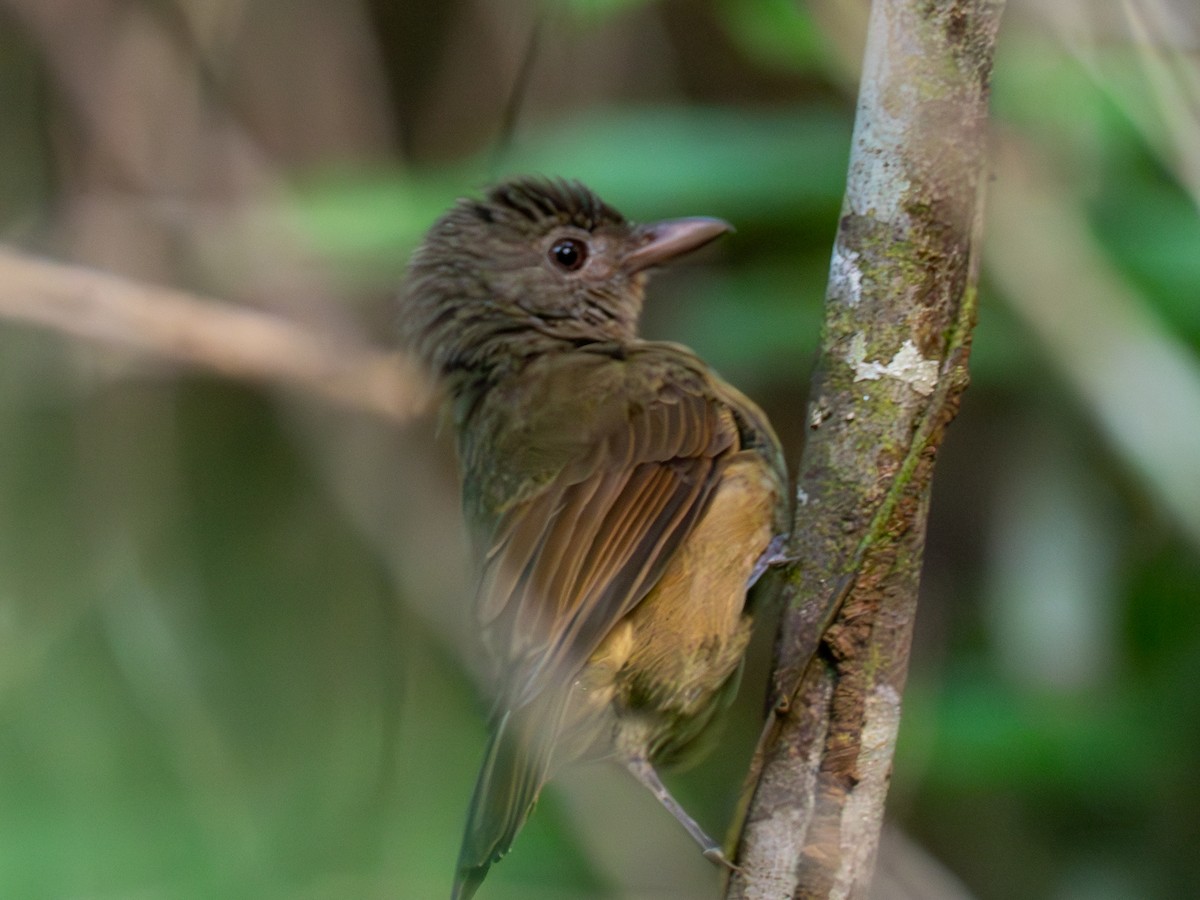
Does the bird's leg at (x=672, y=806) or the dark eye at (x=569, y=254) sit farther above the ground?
the dark eye at (x=569, y=254)

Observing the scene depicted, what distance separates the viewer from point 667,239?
3.62 metres

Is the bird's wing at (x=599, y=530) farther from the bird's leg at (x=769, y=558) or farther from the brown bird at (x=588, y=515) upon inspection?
the bird's leg at (x=769, y=558)

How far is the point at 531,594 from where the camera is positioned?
285 centimetres

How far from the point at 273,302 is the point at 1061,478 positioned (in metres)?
3.24

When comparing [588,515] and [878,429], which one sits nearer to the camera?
[878,429]

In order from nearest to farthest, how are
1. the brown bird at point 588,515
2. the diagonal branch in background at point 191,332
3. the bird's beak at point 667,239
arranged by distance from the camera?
the brown bird at point 588,515
the bird's beak at point 667,239
the diagonal branch in background at point 191,332

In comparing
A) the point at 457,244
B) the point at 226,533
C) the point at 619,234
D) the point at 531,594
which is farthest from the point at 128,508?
the point at 531,594

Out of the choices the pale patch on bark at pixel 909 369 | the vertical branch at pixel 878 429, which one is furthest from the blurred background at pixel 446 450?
the pale patch on bark at pixel 909 369

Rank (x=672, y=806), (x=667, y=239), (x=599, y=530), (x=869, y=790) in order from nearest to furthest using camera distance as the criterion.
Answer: (x=869, y=790) < (x=672, y=806) < (x=599, y=530) < (x=667, y=239)

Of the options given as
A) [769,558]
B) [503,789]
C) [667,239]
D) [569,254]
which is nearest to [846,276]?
[769,558]

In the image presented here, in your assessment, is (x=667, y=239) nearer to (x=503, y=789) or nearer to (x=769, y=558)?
(x=769, y=558)

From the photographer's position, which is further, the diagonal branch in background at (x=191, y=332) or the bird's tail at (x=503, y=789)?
the diagonal branch in background at (x=191, y=332)

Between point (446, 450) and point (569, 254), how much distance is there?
56.4 inches

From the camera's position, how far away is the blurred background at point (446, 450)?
10.6ft
